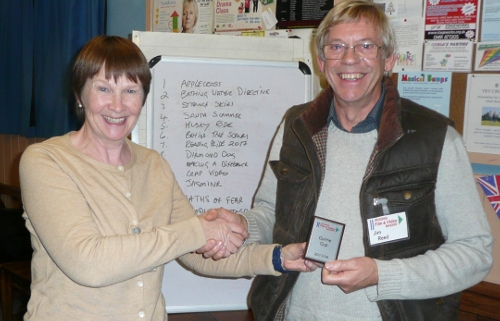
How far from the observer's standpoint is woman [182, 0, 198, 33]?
11.4 ft

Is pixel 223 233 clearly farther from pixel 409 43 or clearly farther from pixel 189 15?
pixel 189 15

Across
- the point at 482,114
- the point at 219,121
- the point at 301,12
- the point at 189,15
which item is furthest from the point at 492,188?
the point at 189,15

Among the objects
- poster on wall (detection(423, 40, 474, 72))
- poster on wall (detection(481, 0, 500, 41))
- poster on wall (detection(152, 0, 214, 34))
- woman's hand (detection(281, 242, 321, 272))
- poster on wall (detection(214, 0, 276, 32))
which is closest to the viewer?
woman's hand (detection(281, 242, 321, 272))

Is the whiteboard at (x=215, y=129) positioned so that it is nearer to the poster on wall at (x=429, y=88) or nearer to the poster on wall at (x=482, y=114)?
the poster on wall at (x=429, y=88)

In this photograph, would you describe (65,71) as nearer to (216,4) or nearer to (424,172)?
(216,4)

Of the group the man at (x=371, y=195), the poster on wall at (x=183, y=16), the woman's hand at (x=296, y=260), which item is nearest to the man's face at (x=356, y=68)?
the man at (x=371, y=195)

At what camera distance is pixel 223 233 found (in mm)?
1794

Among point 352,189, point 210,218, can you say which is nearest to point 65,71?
point 210,218

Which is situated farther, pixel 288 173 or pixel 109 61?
pixel 288 173

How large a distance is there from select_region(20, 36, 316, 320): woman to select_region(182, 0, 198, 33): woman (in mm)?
1943

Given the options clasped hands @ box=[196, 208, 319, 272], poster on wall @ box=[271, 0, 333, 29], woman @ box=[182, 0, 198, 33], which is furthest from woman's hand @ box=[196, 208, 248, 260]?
woman @ box=[182, 0, 198, 33]

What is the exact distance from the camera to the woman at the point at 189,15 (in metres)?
3.47

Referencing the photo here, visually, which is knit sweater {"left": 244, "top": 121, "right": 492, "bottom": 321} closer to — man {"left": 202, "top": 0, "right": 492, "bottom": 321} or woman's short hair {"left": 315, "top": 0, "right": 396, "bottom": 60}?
man {"left": 202, "top": 0, "right": 492, "bottom": 321}

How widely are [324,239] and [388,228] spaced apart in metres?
0.19
